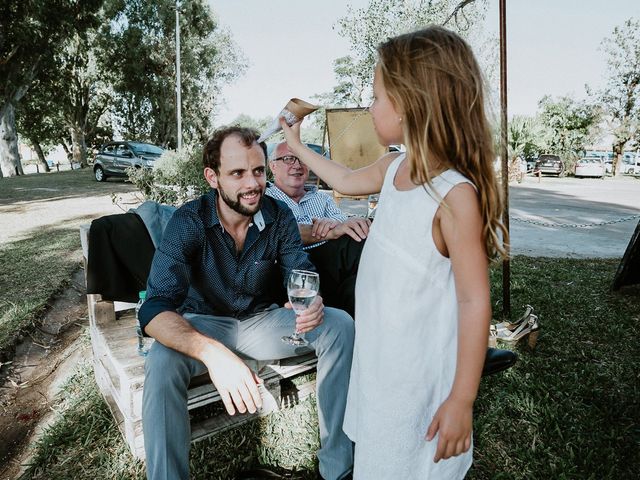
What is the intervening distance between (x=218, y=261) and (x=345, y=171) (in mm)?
868

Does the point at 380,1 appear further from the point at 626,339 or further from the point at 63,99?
the point at 626,339

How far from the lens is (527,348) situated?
3285mm

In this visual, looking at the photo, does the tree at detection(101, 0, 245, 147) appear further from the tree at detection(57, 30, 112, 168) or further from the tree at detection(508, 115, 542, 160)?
the tree at detection(508, 115, 542, 160)

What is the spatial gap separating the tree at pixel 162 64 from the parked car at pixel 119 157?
5424 millimetres

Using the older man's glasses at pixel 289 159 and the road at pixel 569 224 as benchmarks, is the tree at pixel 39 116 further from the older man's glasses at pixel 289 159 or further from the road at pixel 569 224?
the older man's glasses at pixel 289 159

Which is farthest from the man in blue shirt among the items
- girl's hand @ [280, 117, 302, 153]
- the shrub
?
the shrub

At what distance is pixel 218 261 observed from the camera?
2246 millimetres

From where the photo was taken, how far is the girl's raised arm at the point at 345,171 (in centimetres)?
169

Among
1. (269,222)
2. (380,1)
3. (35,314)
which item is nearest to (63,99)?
(380,1)

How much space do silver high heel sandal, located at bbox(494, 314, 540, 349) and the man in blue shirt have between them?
1598 mm

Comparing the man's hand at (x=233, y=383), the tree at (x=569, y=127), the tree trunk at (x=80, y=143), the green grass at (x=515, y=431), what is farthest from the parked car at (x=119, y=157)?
the tree at (x=569, y=127)

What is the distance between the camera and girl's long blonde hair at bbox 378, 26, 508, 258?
1.14m

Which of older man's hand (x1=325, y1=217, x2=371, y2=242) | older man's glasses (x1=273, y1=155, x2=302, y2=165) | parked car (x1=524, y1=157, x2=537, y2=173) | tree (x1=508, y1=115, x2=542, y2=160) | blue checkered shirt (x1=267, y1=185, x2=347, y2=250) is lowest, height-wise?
older man's hand (x1=325, y1=217, x2=371, y2=242)

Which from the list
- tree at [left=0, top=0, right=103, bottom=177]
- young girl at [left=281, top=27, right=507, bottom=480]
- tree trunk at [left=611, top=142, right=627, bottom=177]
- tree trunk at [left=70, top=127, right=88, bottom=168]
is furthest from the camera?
tree trunk at [left=611, top=142, right=627, bottom=177]
